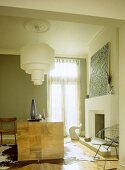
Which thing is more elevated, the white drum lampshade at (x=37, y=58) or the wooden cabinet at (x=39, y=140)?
the white drum lampshade at (x=37, y=58)

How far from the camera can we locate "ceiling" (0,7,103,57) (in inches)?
181

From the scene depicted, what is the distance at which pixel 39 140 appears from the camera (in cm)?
383

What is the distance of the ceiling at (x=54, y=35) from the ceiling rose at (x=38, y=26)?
0.08 metres

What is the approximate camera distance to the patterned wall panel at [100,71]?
486 centimetres

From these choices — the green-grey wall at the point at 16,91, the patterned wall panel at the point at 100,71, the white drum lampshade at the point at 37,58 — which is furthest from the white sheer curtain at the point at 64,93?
the white drum lampshade at the point at 37,58

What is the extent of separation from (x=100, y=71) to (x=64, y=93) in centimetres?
205

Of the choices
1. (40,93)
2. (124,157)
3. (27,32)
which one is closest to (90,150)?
(124,157)

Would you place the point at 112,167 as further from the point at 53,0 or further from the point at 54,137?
the point at 53,0

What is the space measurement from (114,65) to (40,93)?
3094 millimetres

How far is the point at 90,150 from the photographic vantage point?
4.71m

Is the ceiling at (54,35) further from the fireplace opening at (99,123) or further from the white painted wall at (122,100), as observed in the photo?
the fireplace opening at (99,123)

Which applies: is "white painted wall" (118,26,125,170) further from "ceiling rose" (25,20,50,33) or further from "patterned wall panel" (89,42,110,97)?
"ceiling rose" (25,20,50,33)

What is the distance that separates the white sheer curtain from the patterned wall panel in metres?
1.20

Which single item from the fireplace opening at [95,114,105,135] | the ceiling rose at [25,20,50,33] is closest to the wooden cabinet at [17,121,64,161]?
the fireplace opening at [95,114,105,135]
